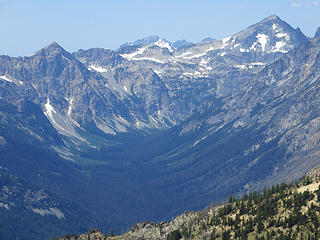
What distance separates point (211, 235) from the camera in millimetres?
196125

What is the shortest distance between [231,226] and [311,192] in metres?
31.3

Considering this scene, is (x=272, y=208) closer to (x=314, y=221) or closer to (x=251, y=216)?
(x=251, y=216)

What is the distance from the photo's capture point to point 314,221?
176 meters

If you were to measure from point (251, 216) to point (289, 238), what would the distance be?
86.4 ft

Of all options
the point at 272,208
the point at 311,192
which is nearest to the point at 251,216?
the point at 272,208

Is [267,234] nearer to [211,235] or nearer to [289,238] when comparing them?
[289,238]

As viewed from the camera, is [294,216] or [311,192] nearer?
[294,216]

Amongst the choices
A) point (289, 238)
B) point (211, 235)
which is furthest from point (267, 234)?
point (211, 235)

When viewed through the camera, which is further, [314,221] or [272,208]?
[272,208]

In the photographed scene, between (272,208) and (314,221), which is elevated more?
(272,208)

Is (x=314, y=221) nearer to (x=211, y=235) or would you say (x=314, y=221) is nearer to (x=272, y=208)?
(x=272, y=208)

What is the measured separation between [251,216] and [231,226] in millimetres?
7954

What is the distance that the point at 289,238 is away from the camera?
171375mm

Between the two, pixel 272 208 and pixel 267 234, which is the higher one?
pixel 272 208
